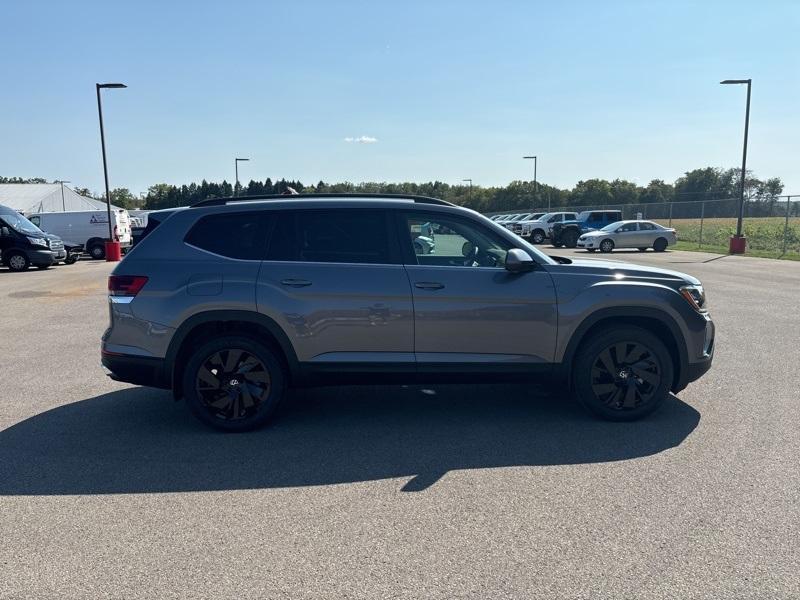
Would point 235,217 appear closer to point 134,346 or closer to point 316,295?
point 316,295

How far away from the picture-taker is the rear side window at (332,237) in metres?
4.89

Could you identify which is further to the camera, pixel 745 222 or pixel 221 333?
pixel 745 222

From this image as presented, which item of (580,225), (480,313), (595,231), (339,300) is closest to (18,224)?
(339,300)

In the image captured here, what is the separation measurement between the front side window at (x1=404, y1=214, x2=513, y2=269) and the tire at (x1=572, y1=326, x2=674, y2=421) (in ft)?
3.38

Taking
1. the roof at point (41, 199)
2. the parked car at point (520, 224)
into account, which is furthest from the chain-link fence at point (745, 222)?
the roof at point (41, 199)

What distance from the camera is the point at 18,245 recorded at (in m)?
20.0

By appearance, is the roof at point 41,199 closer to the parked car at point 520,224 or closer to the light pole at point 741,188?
the parked car at point 520,224

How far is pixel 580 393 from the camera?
498 centimetres

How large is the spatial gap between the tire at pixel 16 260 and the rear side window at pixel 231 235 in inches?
725

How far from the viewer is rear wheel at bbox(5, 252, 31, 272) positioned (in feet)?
65.6

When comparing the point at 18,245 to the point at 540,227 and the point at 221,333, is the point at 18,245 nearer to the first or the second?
the point at 221,333

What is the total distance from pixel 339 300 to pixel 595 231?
2776 centimetres

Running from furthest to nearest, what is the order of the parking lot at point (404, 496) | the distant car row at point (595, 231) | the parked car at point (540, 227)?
1. the parked car at point (540, 227)
2. the distant car row at point (595, 231)
3. the parking lot at point (404, 496)

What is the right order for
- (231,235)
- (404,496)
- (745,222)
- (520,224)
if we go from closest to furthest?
(404,496) < (231,235) < (745,222) < (520,224)
